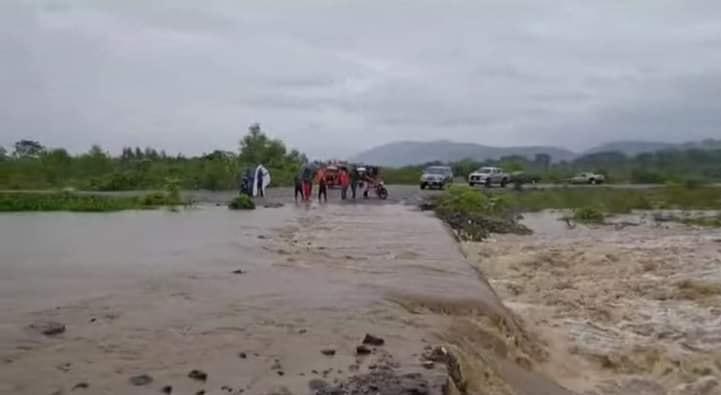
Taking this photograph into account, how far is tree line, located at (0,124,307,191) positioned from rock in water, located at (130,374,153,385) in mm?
31997

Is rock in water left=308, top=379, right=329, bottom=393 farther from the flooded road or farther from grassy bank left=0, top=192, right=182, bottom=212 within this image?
grassy bank left=0, top=192, right=182, bottom=212

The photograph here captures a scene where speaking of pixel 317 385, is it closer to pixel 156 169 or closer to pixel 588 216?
pixel 588 216

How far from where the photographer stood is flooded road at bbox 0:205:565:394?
22.8 feet

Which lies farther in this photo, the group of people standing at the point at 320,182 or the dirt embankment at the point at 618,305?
the group of people standing at the point at 320,182

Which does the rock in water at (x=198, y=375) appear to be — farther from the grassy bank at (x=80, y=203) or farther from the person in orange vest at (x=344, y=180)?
the person in orange vest at (x=344, y=180)

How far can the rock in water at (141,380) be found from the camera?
6715mm

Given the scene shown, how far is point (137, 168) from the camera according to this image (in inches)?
2201

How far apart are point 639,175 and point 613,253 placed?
58.6 m

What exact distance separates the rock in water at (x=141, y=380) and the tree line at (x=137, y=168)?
32.0 meters

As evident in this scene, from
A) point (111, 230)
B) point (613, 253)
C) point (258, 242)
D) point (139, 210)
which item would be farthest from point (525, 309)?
point (139, 210)

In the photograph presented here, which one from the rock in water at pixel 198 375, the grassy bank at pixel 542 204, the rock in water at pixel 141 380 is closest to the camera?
the rock in water at pixel 141 380

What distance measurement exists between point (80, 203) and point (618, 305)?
20.6 m

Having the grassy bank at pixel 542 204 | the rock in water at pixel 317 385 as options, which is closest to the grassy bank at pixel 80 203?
the grassy bank at pixel 542 204

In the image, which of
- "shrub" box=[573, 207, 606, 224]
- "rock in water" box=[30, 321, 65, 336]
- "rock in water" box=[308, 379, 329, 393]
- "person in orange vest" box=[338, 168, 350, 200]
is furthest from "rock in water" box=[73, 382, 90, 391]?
"shrub" box=[573, 207, 606, 224]
